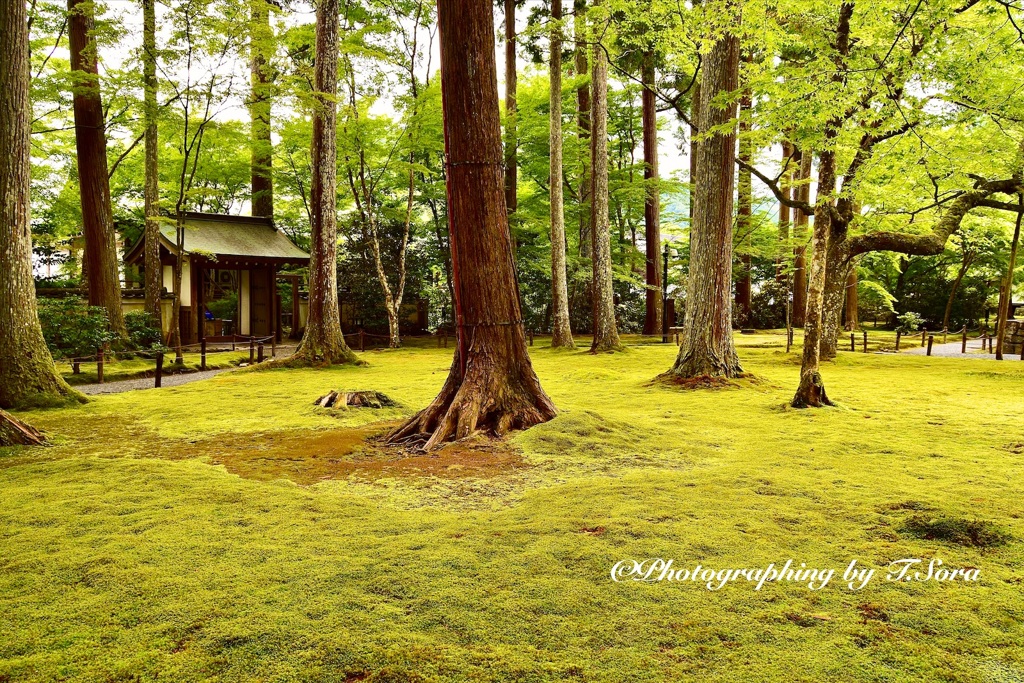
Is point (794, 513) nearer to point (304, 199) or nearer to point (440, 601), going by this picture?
point (440, 601)

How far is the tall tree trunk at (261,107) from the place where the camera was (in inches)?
492

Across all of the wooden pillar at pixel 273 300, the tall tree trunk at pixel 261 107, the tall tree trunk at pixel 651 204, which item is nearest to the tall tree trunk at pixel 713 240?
the tall tree trunk at pixel 261 107

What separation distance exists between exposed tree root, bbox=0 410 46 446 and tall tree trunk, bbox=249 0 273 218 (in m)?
9.12

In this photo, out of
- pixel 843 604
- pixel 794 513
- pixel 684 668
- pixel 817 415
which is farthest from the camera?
pixel 817 415

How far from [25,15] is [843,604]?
1017 centimetres

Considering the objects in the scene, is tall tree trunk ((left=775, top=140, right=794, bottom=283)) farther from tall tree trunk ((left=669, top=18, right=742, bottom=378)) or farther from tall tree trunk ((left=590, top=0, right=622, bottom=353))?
tall tree trunk ((left=669, top=18, right=742, bottom=378))

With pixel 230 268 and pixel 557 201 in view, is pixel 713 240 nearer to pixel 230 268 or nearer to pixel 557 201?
pixel 557 201

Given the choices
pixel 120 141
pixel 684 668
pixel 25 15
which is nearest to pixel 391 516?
pixel 684 668

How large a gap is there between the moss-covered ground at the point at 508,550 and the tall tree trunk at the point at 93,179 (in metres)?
7.62

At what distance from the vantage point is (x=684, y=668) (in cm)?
212

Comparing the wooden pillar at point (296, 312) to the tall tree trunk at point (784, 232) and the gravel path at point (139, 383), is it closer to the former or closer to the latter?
the gravel path at point (139, 383)

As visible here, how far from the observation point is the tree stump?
25.0 feet

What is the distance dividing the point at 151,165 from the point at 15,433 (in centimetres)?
1120

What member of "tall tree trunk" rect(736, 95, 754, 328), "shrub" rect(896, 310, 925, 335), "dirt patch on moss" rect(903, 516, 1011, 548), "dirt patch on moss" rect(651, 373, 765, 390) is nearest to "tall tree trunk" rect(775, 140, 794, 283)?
"tall tree trunk" rect(736, 95, 754, 328)
